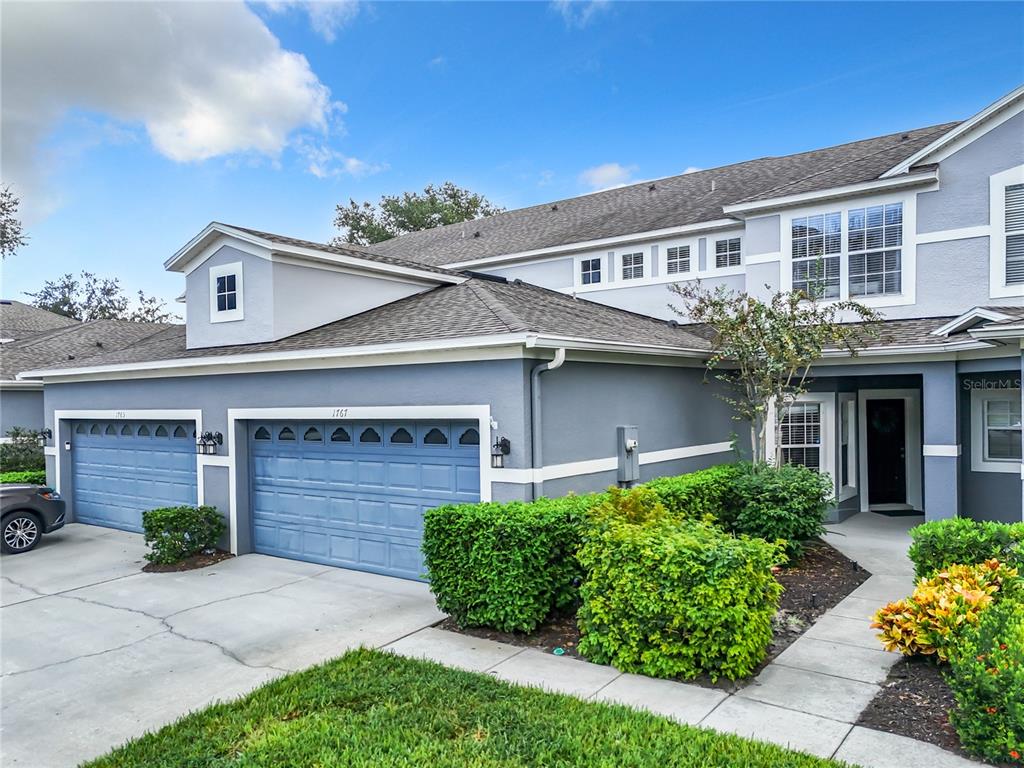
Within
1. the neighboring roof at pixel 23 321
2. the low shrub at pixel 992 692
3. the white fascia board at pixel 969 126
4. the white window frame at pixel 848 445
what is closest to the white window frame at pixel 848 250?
the white fascia board at pixel 969 126

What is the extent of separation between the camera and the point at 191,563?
1010 cm

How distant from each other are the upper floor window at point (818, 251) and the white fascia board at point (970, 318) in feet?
7.42

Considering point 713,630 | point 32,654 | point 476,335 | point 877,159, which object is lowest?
point 32,654

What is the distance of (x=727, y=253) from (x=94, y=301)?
174 feet

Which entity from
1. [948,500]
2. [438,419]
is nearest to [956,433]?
[948,500]

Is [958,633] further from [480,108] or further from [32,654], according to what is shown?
[480,108]

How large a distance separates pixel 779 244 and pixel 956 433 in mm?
4584

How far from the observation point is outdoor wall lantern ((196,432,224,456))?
11000 mm

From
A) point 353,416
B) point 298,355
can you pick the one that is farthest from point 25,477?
point 353,416

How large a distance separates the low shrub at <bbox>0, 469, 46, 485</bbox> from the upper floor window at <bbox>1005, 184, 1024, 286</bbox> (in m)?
19.5

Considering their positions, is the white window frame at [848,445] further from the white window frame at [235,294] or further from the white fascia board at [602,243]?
the white window frame at [235,294]

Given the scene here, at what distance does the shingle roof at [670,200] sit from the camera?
1295 cm

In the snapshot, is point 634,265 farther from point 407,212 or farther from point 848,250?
point 407,212

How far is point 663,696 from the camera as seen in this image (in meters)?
5.26
